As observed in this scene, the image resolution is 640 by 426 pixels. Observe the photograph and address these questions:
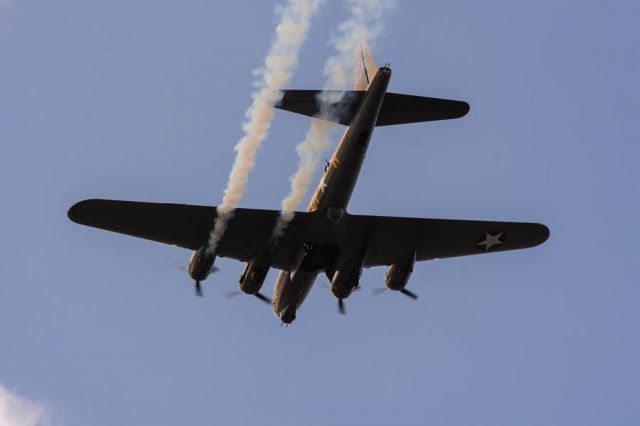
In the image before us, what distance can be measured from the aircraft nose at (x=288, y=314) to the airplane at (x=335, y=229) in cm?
3

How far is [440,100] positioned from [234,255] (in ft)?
26.7

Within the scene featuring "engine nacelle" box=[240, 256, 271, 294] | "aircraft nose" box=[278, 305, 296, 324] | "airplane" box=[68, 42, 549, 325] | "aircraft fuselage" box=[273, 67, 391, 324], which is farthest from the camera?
"aircraft nose" box=[278, 305, 296, 324]

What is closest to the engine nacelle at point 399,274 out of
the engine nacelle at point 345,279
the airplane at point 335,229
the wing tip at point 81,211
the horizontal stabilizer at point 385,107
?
the airplane at point 335,229

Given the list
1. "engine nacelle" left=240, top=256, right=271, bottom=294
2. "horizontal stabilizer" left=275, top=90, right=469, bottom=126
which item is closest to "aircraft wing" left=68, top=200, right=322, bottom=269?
"engine nacelle" left=240, top=256, right=271, bottom=294

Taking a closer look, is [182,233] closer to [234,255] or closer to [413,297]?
[234,255]

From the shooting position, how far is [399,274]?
33.5 meters

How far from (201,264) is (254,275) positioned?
1986 mm

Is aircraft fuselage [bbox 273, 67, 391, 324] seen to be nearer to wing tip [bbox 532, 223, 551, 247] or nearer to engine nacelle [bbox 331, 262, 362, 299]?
engine nacelle [bbox 331, 262, 362, 299]

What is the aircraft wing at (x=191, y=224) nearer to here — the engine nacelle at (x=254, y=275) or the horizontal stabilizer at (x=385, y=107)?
the engine nacelle at (x=254, y=275)

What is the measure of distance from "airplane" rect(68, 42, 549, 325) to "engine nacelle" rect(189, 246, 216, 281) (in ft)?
0.10

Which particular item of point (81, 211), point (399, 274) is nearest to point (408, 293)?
point (399, 274)

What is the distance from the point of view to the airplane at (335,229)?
30641 millimetres

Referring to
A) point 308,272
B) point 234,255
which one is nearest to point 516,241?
point 308,272

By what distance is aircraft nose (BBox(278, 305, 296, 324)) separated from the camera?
111 feet
